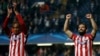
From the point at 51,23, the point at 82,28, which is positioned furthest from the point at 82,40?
the point at 51,23

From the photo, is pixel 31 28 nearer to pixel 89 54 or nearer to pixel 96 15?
pixel 96 15

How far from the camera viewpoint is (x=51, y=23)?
9.70m

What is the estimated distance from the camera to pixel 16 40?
5.20 metres

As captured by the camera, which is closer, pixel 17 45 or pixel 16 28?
pixel 16 28

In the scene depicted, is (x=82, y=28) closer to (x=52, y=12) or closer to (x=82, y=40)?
(x=82, y=40)

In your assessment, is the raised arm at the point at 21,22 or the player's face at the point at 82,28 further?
the raised arm at the point at 21,22

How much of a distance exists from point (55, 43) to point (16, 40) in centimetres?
403

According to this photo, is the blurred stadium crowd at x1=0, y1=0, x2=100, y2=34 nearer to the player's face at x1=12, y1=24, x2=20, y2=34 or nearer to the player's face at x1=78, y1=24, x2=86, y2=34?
the player's face at x1=12, y1=24, x2=20, y2=34

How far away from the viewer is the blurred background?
9117 mm

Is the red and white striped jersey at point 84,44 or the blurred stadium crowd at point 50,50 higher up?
the red and white striped jersey at point 84,44

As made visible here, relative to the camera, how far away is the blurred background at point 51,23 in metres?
9.12

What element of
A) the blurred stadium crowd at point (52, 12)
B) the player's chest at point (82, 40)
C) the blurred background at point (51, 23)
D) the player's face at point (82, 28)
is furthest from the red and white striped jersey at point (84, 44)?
the blurred stadium crowd at point (52, 12)

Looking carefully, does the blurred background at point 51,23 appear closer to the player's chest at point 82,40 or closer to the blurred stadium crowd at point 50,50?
the blurred stadium crowd at point 50,50

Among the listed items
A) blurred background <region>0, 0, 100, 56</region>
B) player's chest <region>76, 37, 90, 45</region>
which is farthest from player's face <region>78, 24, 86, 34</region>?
blurred background <region>0, 0, 100, 56</region>
